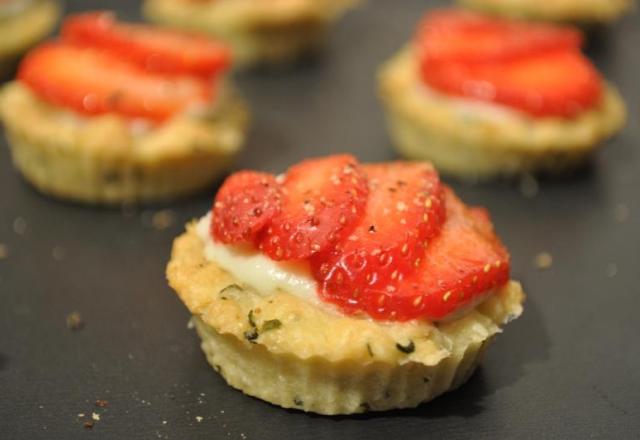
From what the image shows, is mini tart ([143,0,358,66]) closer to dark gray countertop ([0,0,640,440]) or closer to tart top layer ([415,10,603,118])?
dark gray countertop ([0,0,640,440])

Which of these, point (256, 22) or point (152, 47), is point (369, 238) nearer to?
point (152, 47)

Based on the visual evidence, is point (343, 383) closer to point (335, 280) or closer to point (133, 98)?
point (335, 280)

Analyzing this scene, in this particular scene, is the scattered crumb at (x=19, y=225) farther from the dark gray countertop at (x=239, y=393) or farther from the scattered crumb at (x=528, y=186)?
the scattered crumb at (x=528, y=186)

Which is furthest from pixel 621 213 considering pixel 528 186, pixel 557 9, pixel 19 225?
pixel 19 225

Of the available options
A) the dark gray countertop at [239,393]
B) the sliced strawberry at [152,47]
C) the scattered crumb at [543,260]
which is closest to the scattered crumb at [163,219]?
the dark gray countertop at [239,393]

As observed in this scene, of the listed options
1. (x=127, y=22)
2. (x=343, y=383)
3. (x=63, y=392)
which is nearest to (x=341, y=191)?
(x=343, y=383)

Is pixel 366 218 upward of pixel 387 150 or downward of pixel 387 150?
upward

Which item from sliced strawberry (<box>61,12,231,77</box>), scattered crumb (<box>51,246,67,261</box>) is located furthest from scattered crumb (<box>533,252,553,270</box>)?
scattered crumb (<box>51,246,67,261</box>)
